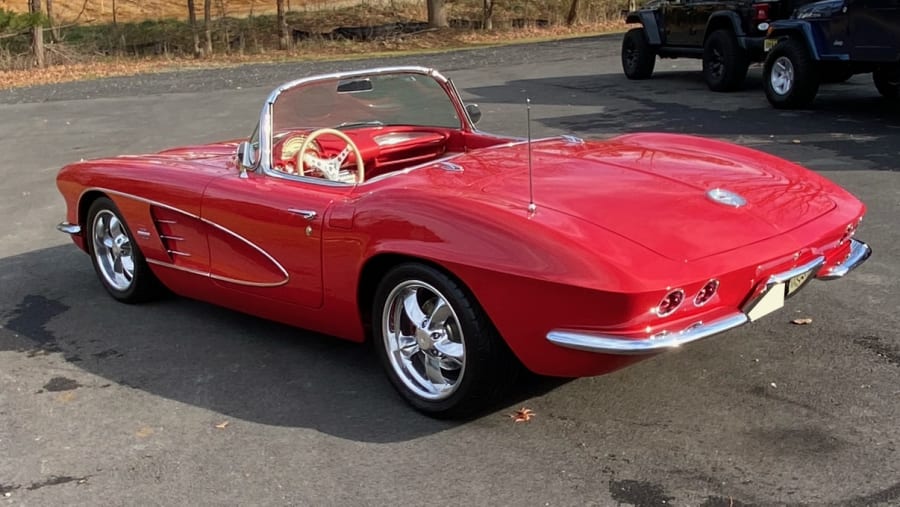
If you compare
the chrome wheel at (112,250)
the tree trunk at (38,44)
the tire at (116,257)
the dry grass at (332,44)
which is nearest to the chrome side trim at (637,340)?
the tire at (116,257)

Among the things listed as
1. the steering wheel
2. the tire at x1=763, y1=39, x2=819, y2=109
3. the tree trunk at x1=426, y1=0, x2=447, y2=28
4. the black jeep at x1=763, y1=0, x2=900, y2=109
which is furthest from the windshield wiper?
the tree trunk at x1=426, y1=0, x2=447, y2=28

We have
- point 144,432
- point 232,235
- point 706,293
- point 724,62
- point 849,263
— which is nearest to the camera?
point 706,293

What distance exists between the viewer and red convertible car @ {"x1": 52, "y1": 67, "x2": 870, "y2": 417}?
3.12 meters

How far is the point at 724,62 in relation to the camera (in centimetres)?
1270

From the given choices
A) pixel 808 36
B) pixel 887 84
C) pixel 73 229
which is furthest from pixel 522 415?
pixel 887 84

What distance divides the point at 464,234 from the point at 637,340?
73 cm

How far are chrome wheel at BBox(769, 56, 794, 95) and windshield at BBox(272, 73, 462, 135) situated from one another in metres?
7.25

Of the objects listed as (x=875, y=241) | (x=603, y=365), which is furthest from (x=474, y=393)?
(x=875, y=241)

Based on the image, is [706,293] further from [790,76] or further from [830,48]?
[790,76]

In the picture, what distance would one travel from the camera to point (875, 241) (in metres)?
5.63

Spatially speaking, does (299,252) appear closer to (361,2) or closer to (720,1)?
(720,1)

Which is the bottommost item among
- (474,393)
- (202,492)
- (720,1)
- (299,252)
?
(202,492)

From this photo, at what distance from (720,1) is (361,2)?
2714 cm

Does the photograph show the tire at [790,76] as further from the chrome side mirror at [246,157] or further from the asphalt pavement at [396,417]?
the chrome side mirror at [246,157]
